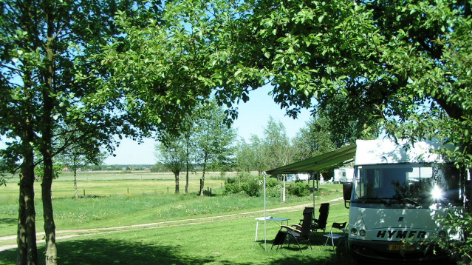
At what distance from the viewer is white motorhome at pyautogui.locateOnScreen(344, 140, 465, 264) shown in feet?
27.0

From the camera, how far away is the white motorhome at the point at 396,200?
27.0 feet

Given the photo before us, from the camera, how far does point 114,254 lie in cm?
1134

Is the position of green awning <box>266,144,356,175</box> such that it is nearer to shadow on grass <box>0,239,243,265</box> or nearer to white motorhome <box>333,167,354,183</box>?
shadow on grass <box>0,239,243,265</box>

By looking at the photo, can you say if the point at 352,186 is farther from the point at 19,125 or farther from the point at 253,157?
the point at 253,157

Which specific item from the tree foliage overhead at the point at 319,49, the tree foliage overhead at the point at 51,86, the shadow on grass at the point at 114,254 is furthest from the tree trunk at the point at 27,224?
the tree foliage overhead at the point at 319,49

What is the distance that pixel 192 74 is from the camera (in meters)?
6.30

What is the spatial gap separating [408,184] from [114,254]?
24.7 feet

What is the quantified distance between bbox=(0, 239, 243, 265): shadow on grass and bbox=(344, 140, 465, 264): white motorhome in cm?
339

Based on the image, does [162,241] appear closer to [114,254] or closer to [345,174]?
[114,254]

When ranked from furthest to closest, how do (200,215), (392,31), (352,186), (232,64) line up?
(200,215)
(352,186)
(392,31)
(232,64)

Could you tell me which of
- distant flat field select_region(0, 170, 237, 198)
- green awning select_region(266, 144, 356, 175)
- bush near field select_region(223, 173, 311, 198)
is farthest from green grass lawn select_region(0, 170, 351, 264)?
bush near field select_region(223, 173, 311, 198)

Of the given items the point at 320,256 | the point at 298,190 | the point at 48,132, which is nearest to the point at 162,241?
the point at 320,256

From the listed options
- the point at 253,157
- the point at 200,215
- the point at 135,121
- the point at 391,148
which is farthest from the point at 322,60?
the point at 253,157

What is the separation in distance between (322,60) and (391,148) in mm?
3437
